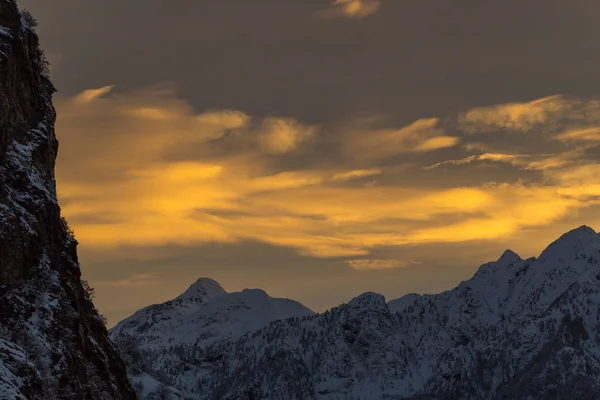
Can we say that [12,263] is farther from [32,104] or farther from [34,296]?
[32,104]

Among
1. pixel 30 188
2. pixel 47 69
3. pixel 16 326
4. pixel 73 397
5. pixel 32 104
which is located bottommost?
pixel 73 397

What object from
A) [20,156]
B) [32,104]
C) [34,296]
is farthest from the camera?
[32,104]

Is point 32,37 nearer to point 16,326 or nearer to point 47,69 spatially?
point 47,69

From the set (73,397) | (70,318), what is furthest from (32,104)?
(73,397)

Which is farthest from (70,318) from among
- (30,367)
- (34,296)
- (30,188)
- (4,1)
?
(4,1)

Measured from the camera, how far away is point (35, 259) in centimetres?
5491

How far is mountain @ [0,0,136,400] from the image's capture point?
5009 cm

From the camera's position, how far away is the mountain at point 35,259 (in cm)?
5009

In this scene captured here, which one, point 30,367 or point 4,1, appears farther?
point 4,1

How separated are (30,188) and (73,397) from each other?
12.7m

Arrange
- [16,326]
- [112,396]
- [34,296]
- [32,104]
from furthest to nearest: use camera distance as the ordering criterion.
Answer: [112,396] → [32,104] → [34,296] → [16,326]

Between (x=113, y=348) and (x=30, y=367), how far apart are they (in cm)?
2985

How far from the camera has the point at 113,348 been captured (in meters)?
72.7

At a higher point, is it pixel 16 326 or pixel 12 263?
pixel 12 263
